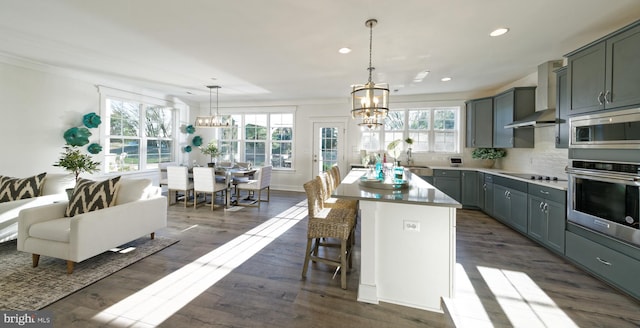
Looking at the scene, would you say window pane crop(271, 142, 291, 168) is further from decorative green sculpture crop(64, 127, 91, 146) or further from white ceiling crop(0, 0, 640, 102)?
decorative green sculpture crop(64, 127, 91, 146)

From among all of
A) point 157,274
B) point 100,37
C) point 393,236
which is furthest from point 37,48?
point 393,236

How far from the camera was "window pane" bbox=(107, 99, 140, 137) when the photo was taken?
5.57 m

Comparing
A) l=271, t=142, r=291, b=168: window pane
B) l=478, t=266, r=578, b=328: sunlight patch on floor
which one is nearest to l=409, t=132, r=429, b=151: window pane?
l=271, t=142, r=291, b=168: window pane

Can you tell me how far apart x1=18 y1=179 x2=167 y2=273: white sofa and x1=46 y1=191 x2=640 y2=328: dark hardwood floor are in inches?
15.7

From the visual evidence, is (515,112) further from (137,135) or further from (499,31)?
(137,135)

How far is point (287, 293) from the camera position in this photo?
2.21 meters

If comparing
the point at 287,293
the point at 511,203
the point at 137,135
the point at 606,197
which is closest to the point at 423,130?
the point at 511,203

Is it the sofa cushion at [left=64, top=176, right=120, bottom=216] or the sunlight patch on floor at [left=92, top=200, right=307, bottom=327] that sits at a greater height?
the sofa cushion at [left=64, top=176, right=120, bottom=216]

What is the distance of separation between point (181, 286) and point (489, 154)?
5801mm

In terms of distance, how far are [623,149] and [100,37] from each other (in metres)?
5.65

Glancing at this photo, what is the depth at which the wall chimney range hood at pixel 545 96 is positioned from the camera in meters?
3.57

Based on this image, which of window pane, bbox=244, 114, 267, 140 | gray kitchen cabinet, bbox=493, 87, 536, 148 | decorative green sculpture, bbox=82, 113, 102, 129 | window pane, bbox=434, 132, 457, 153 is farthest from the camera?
window pane, bbox=244, 114, 267, 140

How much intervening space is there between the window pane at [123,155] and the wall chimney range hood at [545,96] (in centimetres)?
783

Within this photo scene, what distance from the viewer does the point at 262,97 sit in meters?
6.86
